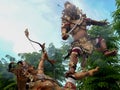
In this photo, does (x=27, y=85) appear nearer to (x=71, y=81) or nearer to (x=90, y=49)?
(x=71, y=81)

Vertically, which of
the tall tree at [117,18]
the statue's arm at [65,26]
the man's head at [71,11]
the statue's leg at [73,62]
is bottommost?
the statue's leg at [73,62]

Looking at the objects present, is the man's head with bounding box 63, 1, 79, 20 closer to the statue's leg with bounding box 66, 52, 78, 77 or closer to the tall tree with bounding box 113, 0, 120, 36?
the statue's leg with bounding box 66, 52, 78, 77

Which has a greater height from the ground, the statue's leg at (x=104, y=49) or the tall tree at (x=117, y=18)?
the tall tree at (x=117, y=18)

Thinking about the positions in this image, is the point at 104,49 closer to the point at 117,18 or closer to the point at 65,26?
the point at 65,26

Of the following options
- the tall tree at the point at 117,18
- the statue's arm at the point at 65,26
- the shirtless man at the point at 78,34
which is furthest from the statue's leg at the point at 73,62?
the tall tree at the point at 117,18

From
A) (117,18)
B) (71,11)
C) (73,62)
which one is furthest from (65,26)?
(117,18)

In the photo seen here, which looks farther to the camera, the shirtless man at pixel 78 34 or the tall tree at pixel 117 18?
the tall tree at pixel 117 18

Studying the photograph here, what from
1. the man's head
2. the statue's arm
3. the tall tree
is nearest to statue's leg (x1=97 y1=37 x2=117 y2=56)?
the statue's arm

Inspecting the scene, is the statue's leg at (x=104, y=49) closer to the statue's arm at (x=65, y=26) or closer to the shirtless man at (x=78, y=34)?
the shirtless man at (x=78, y=34)

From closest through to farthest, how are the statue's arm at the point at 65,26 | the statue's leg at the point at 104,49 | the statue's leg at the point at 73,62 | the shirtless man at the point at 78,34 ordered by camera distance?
the statue's leg at the point at 73,62
the statue's leg at the point at 104,49
the shirtless man at the point at 78,34
the statue's arm at the point at 65,26

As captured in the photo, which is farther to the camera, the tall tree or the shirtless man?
the tall tree

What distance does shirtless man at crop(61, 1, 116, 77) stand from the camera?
28.5 ft

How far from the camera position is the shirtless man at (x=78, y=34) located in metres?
8.68

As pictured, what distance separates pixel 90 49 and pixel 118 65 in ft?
48.1
